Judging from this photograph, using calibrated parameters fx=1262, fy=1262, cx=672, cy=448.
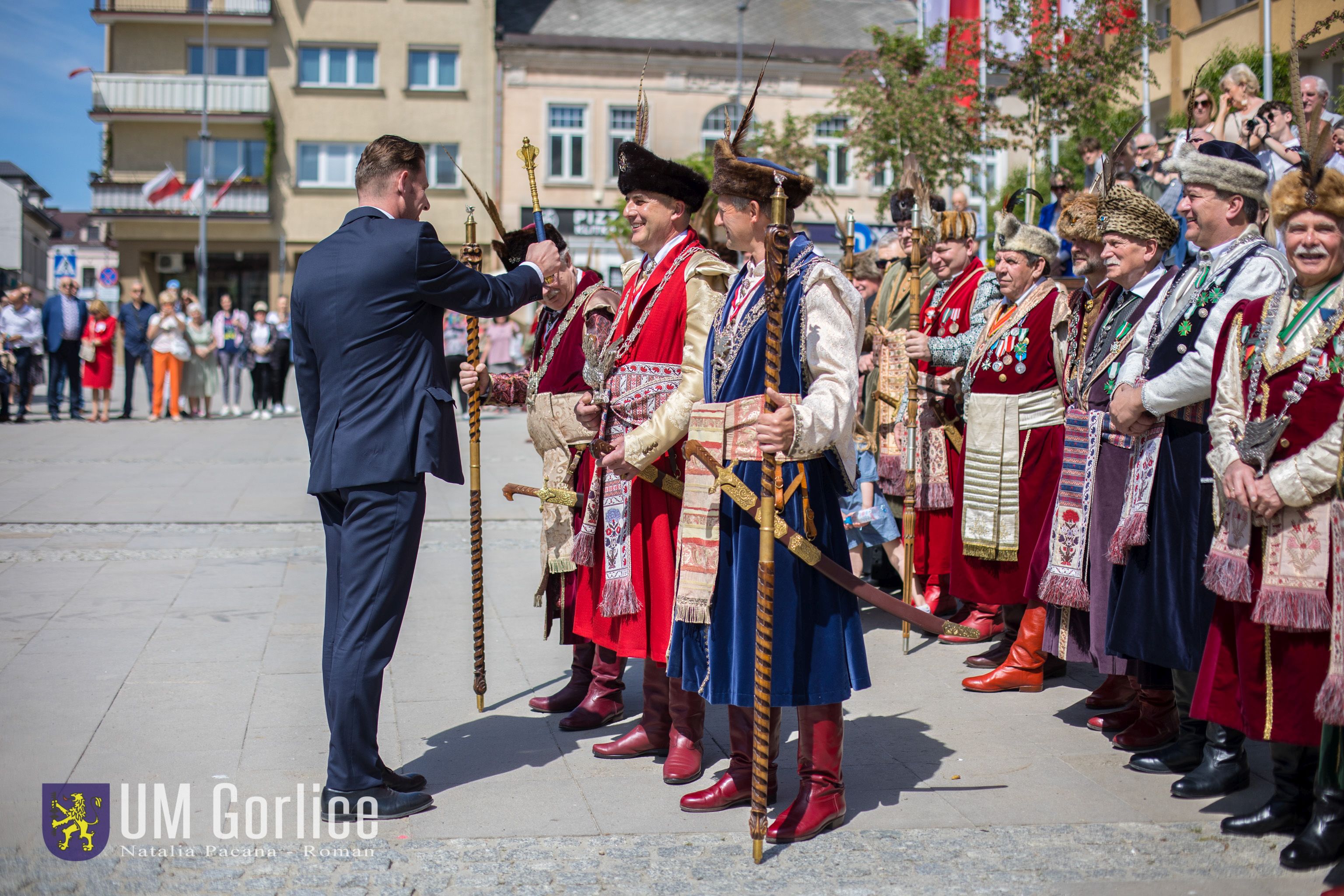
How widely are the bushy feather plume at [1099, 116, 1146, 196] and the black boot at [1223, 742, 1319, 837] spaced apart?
2485 mm

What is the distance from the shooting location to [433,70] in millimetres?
36531

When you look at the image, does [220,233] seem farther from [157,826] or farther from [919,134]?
[157,826]

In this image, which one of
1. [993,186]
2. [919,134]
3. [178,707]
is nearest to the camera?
[178,707]

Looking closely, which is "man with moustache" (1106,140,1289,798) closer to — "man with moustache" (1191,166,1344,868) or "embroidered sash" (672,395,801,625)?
"man with moustache" (1191,166,1344,868)

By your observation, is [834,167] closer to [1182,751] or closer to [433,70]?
[433,70]

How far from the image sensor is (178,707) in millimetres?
5312

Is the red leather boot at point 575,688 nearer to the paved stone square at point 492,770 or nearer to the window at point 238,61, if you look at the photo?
the paved stone square at point 492,770

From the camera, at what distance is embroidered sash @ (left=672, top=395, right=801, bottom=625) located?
411 cm

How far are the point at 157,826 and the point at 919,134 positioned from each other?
50.5ft

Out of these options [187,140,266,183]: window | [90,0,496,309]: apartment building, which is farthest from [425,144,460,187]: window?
[187,140,266,183]: window

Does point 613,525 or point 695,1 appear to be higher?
point 695,1

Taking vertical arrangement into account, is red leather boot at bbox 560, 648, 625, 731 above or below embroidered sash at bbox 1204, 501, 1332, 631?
below

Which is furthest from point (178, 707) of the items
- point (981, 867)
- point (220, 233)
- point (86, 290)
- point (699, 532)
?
point (86, 290)

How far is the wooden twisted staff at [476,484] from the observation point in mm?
A: 5148
